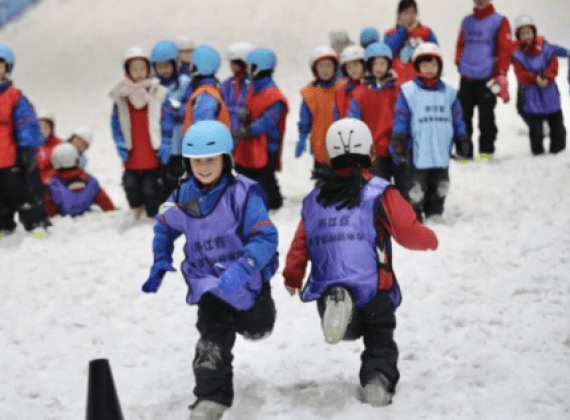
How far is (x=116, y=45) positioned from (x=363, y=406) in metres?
16.8

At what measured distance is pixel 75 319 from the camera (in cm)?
704

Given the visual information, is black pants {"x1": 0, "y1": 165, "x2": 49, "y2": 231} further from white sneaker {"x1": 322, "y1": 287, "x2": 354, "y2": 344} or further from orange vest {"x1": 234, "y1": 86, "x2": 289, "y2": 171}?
white sneaker {"x1": 322, "y1": 287, "x2": 354, "y2": 344}

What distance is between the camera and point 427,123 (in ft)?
27.9

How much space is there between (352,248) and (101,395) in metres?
1.61

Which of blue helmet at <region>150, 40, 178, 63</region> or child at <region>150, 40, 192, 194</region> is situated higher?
blue helmet at <region>150, 40, 178, 63</region>

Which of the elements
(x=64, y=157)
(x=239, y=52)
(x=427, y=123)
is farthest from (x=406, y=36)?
(x=64, y=157)

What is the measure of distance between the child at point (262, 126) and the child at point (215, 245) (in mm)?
4590

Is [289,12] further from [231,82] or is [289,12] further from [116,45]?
[231,82]

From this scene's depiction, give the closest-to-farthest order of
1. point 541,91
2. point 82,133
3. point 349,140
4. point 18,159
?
point 349,140
point 18,159
point 541,91
point 82,133

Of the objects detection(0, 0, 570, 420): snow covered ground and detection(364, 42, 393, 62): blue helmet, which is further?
detection(364, 42, 393, 62): blue helmet

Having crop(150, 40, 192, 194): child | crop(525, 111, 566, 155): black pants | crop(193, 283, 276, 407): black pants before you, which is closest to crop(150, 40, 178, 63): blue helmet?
crop(150, 40, 192, 194): child

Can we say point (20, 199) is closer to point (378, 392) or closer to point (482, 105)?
point (482, 105)

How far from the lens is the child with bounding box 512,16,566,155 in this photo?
436 inches

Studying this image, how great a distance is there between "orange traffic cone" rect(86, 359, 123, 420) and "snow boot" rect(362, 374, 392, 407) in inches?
57.3
